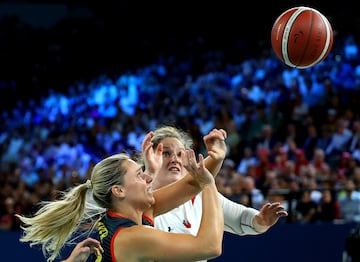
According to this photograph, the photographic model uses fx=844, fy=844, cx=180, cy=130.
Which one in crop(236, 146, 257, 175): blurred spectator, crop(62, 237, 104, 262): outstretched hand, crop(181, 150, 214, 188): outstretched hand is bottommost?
crop(62, 237, 104, 262): outstretched hand

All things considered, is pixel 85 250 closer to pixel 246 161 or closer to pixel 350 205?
pixel 350 205

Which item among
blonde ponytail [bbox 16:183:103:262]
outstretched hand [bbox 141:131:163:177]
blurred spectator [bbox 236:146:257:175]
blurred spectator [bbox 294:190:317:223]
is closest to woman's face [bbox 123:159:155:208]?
blonde ponytail [bbox 16:183:103:262]

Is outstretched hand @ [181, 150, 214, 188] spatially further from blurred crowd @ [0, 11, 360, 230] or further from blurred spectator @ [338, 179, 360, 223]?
blurred spectator @ [338, 179, 360, 223]

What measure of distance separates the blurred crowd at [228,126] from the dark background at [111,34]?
0.78 meters

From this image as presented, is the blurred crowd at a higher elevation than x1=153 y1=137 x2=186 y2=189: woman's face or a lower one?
higher

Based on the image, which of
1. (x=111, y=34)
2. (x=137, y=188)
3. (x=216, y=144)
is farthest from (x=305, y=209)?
(x=111, y=34)

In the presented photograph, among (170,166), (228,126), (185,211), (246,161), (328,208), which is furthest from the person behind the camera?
(228,126)

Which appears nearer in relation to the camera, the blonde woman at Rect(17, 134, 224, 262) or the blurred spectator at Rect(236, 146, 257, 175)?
the blonde woman at Rect(17, 134, 224, 262)

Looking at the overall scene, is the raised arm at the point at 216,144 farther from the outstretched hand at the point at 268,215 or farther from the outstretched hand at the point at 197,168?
the outstretched hand at the point at 268,215

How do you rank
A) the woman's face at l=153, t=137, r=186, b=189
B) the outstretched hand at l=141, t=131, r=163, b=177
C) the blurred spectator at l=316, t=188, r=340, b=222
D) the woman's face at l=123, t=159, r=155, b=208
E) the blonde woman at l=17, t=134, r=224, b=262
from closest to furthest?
the blonde woman at l=17, t=134, r=224, b=262 → the woman's face at l=123, t=159, r=155, b=208 → the outstretched hand at l=141, t=131, r=163, b=177 → the woman's face at l=153, t=137, r=186, b=189 → the blurred spectator at l=316, t=188, r=340, b=222

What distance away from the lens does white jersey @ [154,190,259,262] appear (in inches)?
211

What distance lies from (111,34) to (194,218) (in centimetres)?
1736

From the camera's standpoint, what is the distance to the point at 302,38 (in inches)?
257

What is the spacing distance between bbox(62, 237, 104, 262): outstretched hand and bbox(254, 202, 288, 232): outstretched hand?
130cm
